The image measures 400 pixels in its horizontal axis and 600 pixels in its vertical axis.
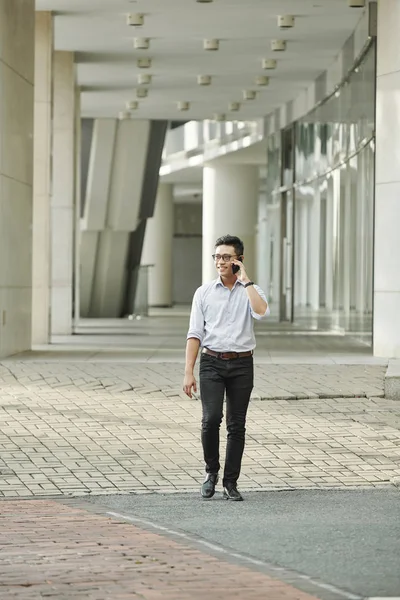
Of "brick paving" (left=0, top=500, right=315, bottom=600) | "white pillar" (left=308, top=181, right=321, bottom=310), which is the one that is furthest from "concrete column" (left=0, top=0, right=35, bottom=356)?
"white pillar" (left=308, top=181, right=321, bottom=310)

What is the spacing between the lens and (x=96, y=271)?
42344 millimetres

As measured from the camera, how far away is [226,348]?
9.24 meters

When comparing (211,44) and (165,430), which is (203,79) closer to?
(211,44)

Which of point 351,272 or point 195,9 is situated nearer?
point 195,9

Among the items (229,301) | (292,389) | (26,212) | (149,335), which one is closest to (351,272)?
(149,335)

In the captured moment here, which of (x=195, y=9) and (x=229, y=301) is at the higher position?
(x=195, y=9)

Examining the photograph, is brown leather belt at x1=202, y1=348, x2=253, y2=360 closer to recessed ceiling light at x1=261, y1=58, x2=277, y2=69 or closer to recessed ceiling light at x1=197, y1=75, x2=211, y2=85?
recessed ceiling light at x1=261, y1=58, x2=277, y2=69

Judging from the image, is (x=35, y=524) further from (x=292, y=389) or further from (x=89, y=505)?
(x=292, y=389)

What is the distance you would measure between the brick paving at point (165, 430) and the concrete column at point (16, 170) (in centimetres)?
278

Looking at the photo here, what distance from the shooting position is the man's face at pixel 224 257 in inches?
362

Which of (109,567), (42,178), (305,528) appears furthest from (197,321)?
(42,178)

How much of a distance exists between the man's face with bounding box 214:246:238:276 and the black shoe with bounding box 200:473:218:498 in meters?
1.35

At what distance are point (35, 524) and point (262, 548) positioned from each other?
5.04 feet

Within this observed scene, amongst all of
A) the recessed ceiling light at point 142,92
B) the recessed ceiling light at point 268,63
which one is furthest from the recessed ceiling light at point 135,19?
the recessed ceiling light at point 142,92
